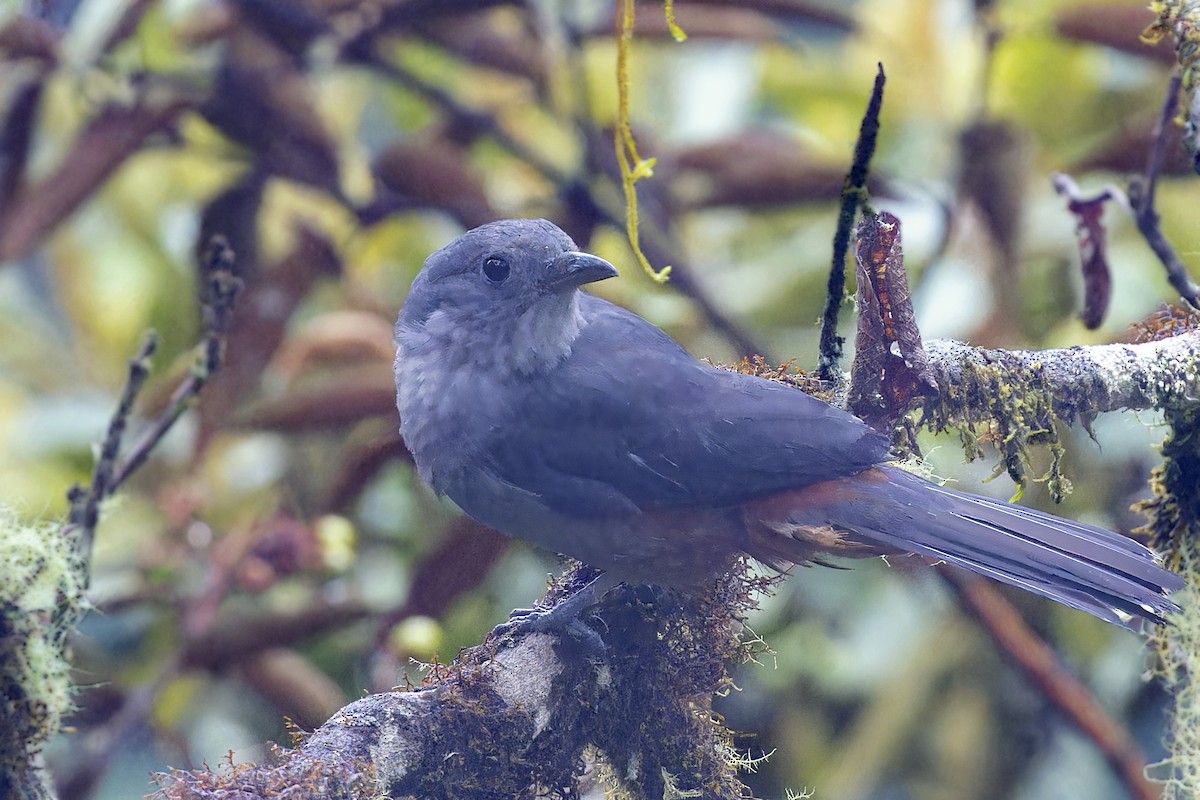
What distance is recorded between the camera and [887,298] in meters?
1.13

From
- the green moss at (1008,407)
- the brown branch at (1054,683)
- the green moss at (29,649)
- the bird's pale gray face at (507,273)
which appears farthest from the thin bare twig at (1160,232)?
the green moss at (29,649)

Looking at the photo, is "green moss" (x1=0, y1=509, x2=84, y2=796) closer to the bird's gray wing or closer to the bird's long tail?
the bird's gray wing

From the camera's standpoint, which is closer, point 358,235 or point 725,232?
point 358,235

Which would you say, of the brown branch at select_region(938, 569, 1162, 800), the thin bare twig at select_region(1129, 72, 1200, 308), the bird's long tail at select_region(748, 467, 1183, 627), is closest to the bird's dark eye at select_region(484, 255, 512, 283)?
the bird's long tail at select_region(748, 467, 1183, 627)

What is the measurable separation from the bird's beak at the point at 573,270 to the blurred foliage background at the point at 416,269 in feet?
1.97

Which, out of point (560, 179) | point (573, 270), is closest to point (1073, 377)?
point (573, 270)

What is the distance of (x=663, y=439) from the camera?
4.06ft

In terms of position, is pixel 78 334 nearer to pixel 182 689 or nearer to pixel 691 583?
pixel 182 689

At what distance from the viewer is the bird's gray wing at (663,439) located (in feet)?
3.93

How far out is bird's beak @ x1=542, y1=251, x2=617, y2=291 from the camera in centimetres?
122

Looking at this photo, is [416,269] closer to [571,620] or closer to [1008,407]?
[571,620]

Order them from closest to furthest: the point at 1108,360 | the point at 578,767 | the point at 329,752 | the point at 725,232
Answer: the point at 329,752 < the point at 578,767 < the point at 1108,360 < the point at 725,232

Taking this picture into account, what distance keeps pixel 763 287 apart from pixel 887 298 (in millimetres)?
833

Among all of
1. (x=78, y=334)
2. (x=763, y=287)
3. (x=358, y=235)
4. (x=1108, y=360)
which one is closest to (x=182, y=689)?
(x=78, y=334)
